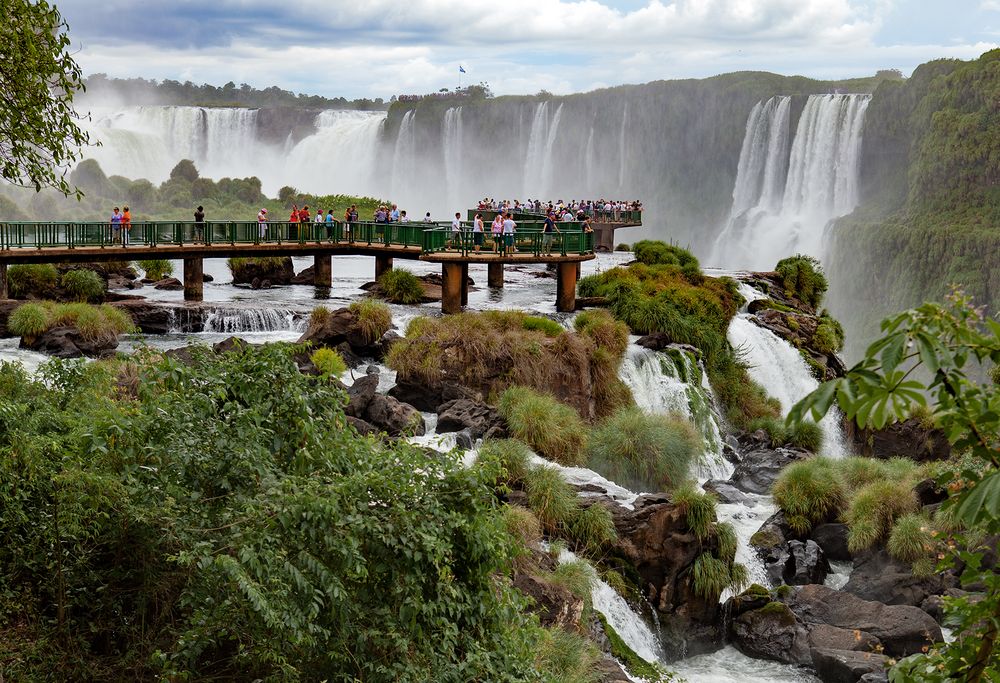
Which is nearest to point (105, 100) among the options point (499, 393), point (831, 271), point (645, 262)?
point (831, 271)

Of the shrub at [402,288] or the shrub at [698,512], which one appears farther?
the shrub at [402,288]

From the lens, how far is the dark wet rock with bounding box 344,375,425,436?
20281 millimetres

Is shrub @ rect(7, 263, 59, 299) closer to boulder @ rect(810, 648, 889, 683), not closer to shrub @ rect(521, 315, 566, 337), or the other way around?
shrub @ rect(521, 315, 566, 337)

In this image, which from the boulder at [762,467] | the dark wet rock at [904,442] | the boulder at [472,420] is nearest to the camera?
the boulder at [472,420]

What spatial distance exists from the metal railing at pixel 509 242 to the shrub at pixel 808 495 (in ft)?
37.0

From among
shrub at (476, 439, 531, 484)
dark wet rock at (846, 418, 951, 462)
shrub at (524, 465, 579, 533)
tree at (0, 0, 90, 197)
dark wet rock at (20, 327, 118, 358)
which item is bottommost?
dark wet rock at (846, 418, 951, 462)

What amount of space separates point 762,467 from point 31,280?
20.3 metres

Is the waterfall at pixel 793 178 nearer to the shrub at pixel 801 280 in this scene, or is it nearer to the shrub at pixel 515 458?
the shrub at pixel 801 280

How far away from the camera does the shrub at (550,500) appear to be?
17109 mm

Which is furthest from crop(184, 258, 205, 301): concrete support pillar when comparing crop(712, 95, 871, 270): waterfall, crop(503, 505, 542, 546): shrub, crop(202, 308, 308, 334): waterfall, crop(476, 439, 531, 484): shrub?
crop(712, 95, 871, 270): waterfall

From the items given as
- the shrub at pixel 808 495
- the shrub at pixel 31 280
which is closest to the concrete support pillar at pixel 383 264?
the shrub at pixel 31 280

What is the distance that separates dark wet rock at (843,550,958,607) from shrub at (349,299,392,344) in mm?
11983

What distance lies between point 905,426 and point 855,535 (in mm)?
9751

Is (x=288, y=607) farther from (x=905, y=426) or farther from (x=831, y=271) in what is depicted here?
(x=831, y=271)
